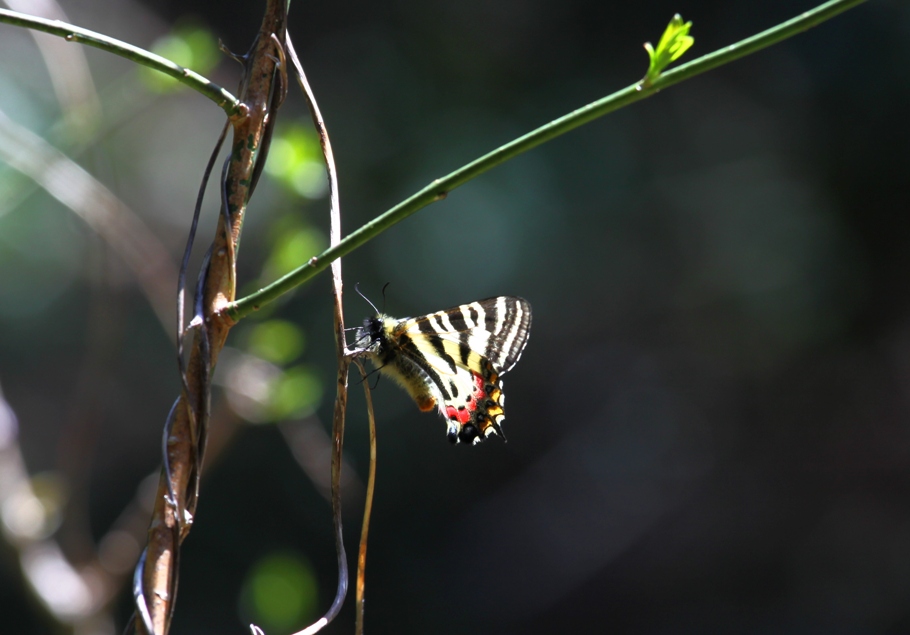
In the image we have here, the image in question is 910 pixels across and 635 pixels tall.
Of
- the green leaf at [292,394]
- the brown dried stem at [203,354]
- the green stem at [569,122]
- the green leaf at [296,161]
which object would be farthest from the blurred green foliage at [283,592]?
the green stem at [569,122]

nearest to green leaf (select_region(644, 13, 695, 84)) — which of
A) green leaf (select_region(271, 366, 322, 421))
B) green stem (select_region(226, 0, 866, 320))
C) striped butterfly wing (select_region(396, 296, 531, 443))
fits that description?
green stem (select_region(226, 0, 866, 320))

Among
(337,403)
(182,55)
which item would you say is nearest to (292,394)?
(182,55)

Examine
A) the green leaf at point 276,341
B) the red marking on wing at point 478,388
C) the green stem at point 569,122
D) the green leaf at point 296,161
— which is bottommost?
the red marking on wing at point 478,388

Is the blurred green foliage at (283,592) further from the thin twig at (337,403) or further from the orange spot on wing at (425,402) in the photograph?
the thin twig at (337,403)

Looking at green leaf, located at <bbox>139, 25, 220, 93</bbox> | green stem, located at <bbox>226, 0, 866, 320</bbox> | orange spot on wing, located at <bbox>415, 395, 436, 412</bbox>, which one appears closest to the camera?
green stem, located at <bbox>226, 0, 866, 320</bbox>

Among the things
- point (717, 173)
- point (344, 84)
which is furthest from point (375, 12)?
point (717, 173)

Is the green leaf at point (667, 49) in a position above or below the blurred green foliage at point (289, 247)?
below

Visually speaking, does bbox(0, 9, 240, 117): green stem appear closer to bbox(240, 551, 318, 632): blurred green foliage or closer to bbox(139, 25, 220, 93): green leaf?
bbox(139, 25, 220, 93): green leaf

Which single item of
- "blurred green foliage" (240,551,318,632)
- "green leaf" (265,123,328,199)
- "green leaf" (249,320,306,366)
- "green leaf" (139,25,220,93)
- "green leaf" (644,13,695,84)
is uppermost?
"green leaf" (139,25,220,93)

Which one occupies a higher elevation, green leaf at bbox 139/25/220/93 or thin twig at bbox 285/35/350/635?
green leaf at bbox 139/25/220/93
